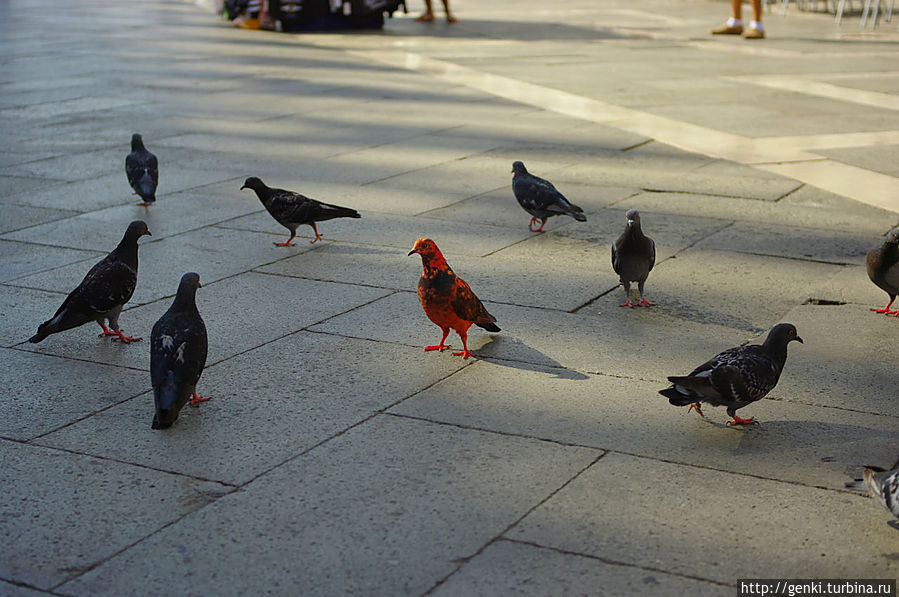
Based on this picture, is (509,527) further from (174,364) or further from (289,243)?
(289,243)

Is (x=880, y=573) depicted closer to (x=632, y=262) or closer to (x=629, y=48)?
(x=632, y=262)

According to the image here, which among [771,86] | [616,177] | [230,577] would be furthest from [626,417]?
[771,86]

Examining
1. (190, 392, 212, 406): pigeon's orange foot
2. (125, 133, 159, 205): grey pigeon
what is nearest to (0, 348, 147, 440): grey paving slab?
(190, 392, 212, 406): pigeon's orange foot

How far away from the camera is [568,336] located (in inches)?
251

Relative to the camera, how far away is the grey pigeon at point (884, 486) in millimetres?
3973

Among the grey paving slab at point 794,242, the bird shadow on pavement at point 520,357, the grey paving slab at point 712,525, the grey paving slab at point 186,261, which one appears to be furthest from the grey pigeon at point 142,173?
the grey paving slab at point 712,525

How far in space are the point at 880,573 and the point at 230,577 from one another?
245 centimetres

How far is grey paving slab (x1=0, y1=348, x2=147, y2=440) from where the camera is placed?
526 cm

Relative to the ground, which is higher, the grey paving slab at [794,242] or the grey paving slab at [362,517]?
the grey paving slab at [794,242]

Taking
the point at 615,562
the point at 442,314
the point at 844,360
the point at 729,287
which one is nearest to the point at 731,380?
the point at 615,562

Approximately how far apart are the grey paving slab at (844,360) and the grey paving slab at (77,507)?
10.4 feet

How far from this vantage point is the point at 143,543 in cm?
413

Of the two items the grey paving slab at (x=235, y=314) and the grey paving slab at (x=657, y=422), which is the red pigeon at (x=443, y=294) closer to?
the grey paving slab at (x=657, y=422)

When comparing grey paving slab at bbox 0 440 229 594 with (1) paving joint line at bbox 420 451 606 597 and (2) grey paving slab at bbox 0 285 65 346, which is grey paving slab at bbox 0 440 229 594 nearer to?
(1) paving joint line at bbox 420 451 606 597
